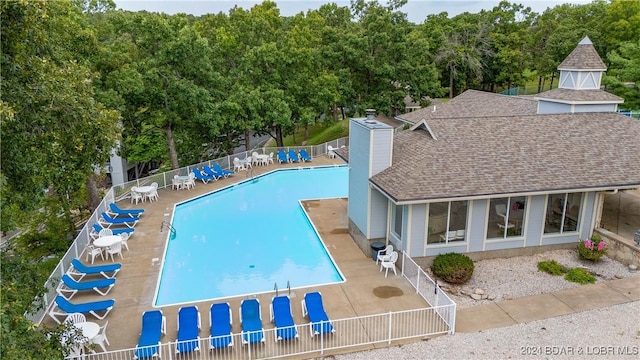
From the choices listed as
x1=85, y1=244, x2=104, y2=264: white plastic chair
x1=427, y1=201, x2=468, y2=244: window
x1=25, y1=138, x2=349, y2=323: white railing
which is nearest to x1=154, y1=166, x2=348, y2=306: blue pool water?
x1=85, y1=244, x2=104, y2=264: white plastic chair

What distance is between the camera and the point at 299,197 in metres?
24.1

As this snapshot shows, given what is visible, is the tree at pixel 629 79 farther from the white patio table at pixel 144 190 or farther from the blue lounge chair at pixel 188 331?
the blue lounge chair at pixel 188 331

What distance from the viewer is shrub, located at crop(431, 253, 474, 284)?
13.8 metres

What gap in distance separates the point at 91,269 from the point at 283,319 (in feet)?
23.3

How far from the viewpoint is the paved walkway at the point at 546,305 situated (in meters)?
11.8

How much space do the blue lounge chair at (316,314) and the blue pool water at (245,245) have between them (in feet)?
7.22

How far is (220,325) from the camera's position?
37.3 feet

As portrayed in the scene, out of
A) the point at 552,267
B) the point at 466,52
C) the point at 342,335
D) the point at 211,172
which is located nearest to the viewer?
the point at 342,335

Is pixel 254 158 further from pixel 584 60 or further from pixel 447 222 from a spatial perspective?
pixel 584 60

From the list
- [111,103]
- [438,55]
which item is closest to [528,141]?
[111,103]

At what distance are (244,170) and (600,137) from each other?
63.8 feet

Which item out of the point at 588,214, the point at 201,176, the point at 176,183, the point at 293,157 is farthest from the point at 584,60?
the point at 176,183

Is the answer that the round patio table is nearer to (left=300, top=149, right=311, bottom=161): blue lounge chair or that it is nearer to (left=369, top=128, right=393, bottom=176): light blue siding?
(left=369, top=128, right=393, bottom=176): light blue siding

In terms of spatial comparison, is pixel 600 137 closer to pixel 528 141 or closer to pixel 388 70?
pixel 528 141
